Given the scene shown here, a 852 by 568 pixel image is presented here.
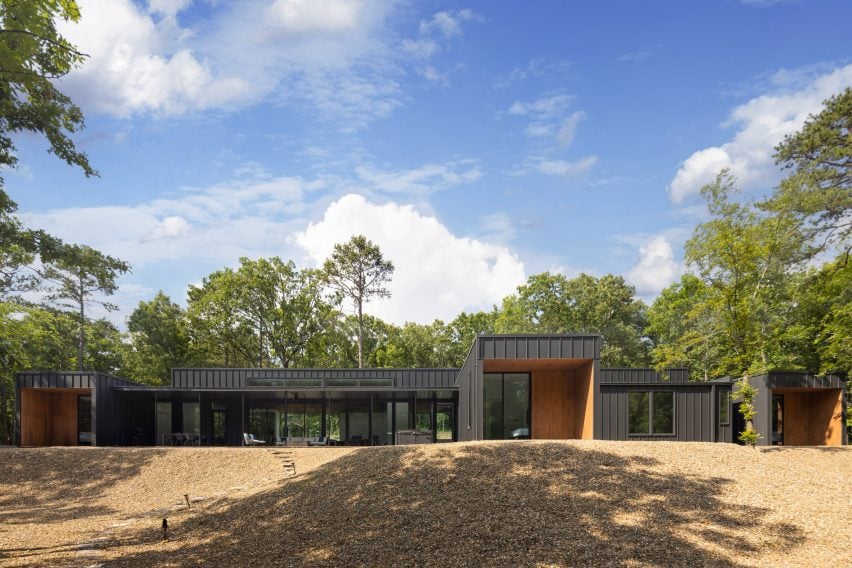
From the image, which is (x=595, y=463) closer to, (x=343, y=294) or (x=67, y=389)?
(x=67, y=389)

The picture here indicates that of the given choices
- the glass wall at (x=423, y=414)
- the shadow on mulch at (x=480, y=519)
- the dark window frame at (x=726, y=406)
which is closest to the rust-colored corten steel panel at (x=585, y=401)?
the dark window frame at (x=726, y=406)

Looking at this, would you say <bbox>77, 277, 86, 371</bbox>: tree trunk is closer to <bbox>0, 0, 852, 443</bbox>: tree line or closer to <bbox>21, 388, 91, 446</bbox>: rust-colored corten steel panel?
<bbox>0, 0, 852, 443</bbox>: tree line

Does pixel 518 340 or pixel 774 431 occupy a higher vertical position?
pixel 518 340

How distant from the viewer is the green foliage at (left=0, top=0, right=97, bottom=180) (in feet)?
29.6

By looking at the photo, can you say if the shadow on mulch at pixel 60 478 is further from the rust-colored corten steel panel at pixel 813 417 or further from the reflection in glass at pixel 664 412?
the rust-colored corten steel panel at pixel 813 417

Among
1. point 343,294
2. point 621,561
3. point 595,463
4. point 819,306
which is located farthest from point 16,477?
point 819,306

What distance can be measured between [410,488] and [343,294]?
32.3 m

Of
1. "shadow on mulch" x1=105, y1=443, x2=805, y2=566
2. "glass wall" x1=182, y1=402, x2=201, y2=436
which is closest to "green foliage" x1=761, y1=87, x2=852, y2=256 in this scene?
"shadow on mulch" x1=105, y1=443, x2=805, y2=566

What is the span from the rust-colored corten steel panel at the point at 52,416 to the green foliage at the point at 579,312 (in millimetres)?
24716

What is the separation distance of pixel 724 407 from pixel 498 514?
15.4 metres

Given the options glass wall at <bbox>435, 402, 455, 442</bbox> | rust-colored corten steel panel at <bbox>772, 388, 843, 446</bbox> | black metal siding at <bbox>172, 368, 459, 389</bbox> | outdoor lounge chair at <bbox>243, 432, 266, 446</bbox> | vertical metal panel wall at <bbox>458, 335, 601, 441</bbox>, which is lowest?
outdoor lounge chair at <bbox>243, 432, 266, 446</bbox>

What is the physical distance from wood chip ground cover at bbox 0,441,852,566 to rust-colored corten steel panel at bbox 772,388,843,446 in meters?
7.31

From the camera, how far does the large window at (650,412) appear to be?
20.5 metres

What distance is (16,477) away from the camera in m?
20.1
